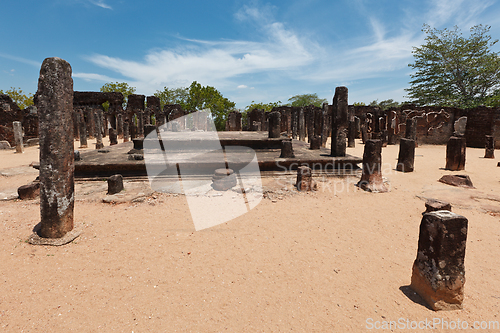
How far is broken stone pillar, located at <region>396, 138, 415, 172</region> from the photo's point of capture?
892cm

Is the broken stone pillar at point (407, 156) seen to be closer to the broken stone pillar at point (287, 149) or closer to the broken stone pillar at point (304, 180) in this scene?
the broken stone pillar at point (287, 149)

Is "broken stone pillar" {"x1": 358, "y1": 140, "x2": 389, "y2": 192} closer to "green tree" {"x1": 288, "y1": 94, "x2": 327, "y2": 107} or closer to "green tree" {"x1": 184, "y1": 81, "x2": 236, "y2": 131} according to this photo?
"green tree" {"x1": 184, "y1": 81, "x2": 236, "y2": 131}

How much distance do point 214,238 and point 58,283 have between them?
1.97 metres

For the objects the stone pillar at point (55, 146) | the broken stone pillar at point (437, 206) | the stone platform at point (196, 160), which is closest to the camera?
the stone pillar at point (55, 146)

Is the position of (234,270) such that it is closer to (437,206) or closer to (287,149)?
(437,206)

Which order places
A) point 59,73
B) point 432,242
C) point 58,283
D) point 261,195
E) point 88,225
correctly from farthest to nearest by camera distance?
point 261,195 → point 88,225 → point 59,73 → point 58,283 → point 432,242

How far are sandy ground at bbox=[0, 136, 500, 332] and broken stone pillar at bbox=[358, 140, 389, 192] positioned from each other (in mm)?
1196

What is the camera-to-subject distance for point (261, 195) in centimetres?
594

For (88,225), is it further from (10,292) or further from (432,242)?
(432,242)

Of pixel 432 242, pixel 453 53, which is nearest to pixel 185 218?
pixel 432 242

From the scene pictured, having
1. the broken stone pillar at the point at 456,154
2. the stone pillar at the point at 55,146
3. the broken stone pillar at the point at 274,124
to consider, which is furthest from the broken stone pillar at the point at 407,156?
the stone pillar at the point at 55,146

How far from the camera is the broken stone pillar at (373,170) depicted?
6602 millimetres

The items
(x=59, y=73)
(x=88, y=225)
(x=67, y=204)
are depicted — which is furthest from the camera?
(x=88, y=225)

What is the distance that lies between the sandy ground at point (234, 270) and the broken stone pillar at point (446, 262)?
0.13 meters
